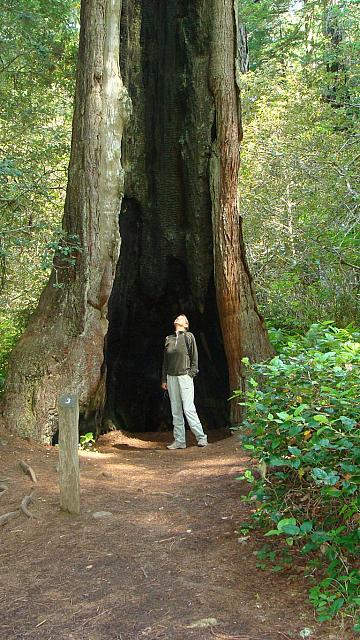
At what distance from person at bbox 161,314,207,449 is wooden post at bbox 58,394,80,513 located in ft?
11.7

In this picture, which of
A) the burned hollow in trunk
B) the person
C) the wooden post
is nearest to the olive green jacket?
the person

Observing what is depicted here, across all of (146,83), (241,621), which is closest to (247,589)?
(241,621)

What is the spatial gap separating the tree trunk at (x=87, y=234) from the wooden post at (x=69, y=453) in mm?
3026

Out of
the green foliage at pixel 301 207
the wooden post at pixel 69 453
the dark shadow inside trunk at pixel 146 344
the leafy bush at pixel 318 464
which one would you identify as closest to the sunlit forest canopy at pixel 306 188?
the green foliage at pixel 301 207

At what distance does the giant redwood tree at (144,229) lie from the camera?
28.1 feet

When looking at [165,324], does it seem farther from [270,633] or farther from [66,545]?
Answer: [270,633]

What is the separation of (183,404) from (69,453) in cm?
375

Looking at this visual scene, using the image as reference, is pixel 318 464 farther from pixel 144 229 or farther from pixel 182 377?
pixel 144 229

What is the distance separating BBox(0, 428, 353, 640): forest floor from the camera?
3557mm

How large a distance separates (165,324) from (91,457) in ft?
14.4

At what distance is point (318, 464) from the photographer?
12.8 feet

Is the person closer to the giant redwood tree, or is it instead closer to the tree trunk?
the giant redwood tree

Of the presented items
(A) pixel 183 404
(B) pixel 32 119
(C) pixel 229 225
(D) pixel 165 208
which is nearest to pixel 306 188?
(D) pixel 165 208

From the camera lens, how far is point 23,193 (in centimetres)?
820
